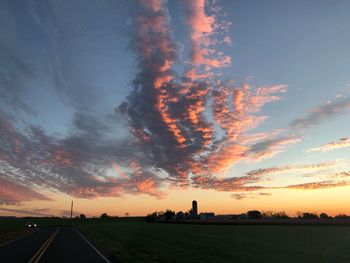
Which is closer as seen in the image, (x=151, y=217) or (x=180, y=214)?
(x=151, y=217)

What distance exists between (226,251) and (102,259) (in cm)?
968

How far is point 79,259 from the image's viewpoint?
22.0m

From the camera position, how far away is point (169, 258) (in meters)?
23.4

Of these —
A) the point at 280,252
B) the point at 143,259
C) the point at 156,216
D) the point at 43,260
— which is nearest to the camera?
the point at 43,260

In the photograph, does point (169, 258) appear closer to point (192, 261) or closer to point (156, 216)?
point (192, 261)

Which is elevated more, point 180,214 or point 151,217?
point 180,214

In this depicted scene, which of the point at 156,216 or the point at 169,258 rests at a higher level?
the point at 156,216

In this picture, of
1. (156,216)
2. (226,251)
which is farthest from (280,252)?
(156,216)

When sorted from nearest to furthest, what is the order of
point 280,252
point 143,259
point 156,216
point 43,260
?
1. point 43,260
2. point 143,259
3. point 280,252
4. point 156,216

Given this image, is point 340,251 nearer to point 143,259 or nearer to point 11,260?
point 143,259

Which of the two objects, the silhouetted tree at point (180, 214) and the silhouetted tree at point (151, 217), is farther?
the silhouetted tree at point (180, 214)

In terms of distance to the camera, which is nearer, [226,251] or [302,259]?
[302,259]

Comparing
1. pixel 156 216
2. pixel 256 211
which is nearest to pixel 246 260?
pixel 156 216

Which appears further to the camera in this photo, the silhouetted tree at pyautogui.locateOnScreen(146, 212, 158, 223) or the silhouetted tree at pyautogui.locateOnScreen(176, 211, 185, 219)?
the silhouetted tree at pyautogui.locateOnScreen(176, 211, 185, 219)
